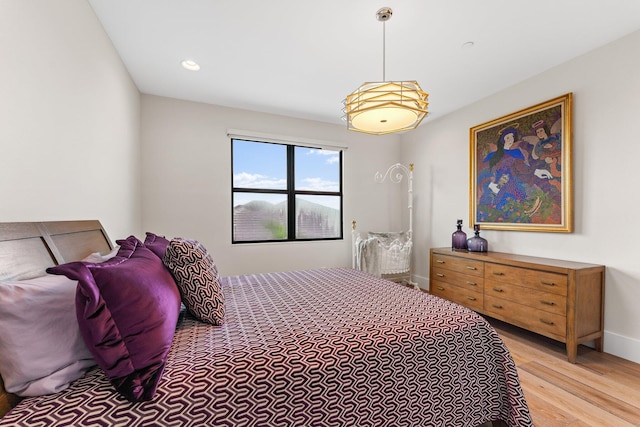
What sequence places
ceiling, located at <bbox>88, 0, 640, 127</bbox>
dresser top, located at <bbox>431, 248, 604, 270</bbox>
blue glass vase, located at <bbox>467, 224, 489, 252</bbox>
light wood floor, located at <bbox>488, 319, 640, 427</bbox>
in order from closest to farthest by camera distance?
light wood floor, located at <bbox>488, 319, 640, 427</bbox>
ceiling, located at <bbox>88, 0, 640, 127</bbox>
dresser top, located at <bbox>431, 248, 604, 270</bbox>
blue glass vase, located at <bbox>467, 224, 489, 252</bbox>

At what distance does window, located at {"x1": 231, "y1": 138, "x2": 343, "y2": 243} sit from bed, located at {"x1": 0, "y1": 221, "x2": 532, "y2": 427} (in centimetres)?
226

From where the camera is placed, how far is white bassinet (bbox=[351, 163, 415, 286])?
384 centimetres

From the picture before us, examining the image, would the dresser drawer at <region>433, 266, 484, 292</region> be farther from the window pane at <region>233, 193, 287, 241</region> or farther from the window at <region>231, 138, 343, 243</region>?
the window pane at <region>233, 193, 287, 241</region>

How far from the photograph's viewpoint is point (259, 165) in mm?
3980

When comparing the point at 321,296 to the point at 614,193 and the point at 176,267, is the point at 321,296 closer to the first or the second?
the point at 176,267

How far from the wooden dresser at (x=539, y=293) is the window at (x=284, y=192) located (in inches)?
77.3

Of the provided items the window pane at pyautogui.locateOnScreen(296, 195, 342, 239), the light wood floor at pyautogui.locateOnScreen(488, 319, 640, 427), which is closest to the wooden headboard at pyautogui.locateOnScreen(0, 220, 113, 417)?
the light wood floor at pyautogui.locateOnScreen(488, 319, 640, 427)

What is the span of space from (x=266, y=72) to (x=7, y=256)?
2.46 m

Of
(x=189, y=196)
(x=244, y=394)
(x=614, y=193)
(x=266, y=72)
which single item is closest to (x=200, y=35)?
(x=266, y=72)

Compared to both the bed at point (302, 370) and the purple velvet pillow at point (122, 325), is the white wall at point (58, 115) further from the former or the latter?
the purple velvet pillow at point (122, 325)

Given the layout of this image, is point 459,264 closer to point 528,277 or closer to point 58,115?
point 528,277

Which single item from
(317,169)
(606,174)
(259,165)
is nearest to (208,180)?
(259,165)

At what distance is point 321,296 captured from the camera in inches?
72.7

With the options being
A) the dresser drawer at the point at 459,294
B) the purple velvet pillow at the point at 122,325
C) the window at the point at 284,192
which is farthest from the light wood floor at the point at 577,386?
the window at the point at 284,192
